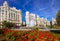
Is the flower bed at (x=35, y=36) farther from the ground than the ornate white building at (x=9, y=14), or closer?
closer

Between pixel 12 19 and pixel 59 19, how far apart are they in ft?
26.2

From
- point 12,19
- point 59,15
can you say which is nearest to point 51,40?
point 59,15

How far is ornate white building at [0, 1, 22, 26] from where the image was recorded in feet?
78.1

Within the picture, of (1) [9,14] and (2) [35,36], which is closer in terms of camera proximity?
(2) [35,36]

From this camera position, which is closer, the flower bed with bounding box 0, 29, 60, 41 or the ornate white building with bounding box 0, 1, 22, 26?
the flower bed with bounding box 0, 29, 60, 41

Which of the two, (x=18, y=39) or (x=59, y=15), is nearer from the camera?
(x=18, y=39)

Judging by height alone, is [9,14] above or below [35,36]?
above

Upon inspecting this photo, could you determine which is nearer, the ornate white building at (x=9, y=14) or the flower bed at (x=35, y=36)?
the flower bed at (x=35, y=36)

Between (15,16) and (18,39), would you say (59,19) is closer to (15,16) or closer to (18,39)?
(15,16)

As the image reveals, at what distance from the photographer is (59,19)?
18.6 m

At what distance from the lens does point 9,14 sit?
2470 centimetres

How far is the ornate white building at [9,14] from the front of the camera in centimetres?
2380

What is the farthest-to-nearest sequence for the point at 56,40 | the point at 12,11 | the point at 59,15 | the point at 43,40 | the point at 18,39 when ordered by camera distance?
the point at 12,11 → the point at 59,15 → the point at 18,39 → the point at 43,40 → the point at 56,40

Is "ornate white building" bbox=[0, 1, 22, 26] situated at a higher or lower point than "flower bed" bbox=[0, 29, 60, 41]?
higher
